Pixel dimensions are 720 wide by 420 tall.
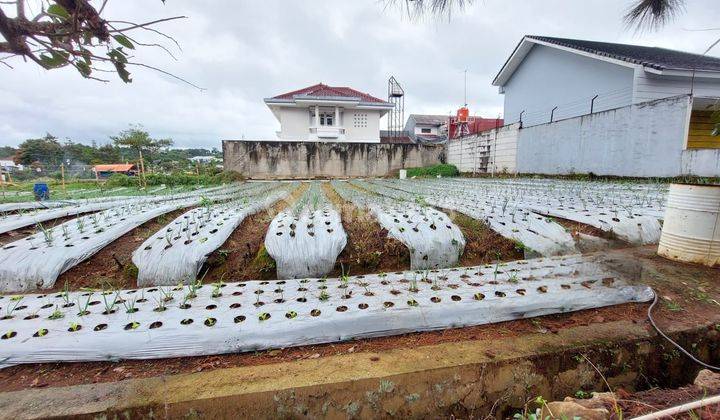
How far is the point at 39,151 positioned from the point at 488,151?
31.8m

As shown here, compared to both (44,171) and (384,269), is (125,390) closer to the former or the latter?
(384,269)

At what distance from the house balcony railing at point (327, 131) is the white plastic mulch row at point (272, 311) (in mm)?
13589

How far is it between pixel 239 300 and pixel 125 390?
497 millimetres

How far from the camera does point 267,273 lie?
184 cm

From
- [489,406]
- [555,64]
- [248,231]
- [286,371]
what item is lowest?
[489,406]

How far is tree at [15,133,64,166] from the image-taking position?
834 inches

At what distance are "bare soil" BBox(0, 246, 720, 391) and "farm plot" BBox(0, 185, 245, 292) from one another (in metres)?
0.95

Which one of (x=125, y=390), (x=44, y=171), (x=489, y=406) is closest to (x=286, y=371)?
(x=125, y=390)

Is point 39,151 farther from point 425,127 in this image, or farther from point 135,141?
point 425,127

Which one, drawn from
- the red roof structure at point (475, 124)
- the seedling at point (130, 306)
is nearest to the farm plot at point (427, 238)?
the seedling at point (130, 306)

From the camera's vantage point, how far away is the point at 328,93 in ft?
47.3

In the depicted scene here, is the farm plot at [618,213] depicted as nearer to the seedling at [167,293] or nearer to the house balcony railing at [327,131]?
the seedling at [167,293]

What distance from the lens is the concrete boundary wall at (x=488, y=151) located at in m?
8.12

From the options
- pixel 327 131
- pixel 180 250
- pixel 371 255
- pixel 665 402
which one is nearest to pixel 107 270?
pixel 180 250
